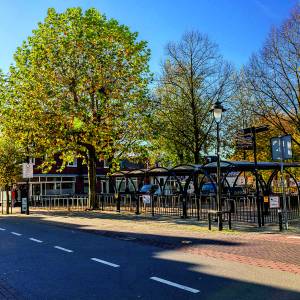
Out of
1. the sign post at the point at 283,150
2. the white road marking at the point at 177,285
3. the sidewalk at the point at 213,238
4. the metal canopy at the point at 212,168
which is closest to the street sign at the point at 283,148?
the sign post at the point at 283,150

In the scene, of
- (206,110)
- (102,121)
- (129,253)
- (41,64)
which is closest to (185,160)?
(206,110)

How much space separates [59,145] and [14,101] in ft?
12.4

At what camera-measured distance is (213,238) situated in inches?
525

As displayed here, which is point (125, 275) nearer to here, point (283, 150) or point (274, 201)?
point (274, 201)

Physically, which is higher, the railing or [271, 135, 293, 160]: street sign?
[271, 135, 293, 160]: street sign

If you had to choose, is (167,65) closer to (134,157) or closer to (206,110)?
(206,110)

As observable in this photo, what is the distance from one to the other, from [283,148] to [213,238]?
443 centimetres

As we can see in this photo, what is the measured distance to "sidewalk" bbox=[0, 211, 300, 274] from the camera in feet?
32.4

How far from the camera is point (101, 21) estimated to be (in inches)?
974

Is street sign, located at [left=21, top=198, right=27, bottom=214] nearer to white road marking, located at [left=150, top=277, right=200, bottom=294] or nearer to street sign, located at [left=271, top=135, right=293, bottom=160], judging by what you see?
street sign, located at [left=271, top=135, right=293, bottom=160]

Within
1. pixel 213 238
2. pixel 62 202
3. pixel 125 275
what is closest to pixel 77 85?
pixel 62 202

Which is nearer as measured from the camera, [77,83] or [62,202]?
[77,83]

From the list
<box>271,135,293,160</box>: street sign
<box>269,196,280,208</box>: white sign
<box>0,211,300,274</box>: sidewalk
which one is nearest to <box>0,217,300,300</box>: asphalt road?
<box>0,211,300,274</box>: sidewalk

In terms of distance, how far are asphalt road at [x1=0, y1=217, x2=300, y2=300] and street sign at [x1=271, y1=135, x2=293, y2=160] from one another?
20.2 ft
